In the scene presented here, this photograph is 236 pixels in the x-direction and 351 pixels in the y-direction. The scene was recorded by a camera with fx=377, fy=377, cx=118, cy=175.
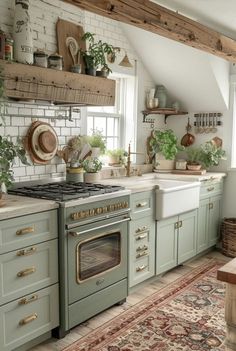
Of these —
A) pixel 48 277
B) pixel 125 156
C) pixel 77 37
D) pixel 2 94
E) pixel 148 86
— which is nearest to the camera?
pixel 2 94

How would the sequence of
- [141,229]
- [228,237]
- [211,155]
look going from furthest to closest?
[211,155] → [228,237] → [141,229]

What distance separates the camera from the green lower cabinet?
4.38 m

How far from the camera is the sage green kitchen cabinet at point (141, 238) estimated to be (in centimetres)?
334

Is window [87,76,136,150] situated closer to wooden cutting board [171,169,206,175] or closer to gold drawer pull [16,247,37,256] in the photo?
wooden cutting board [171,169,206,175]

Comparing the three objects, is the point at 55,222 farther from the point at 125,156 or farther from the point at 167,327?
the point at 125,156

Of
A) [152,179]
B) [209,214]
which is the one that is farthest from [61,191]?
[209,214]

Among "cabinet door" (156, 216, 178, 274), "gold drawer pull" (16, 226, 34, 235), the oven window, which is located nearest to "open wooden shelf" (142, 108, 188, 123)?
"cabinet door" (156, 216, 178, 274)

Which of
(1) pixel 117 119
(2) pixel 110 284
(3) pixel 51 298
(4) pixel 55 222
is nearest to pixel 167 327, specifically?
(2) pixel 110 284

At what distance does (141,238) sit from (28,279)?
129 centimetres

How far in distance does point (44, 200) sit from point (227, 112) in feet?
9.98

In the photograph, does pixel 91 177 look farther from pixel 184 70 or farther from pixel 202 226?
pixel 184 70

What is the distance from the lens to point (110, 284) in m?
3.04

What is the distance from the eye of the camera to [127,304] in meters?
3.24

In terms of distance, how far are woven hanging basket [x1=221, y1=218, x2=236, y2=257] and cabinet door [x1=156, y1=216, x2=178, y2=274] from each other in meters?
0.92
